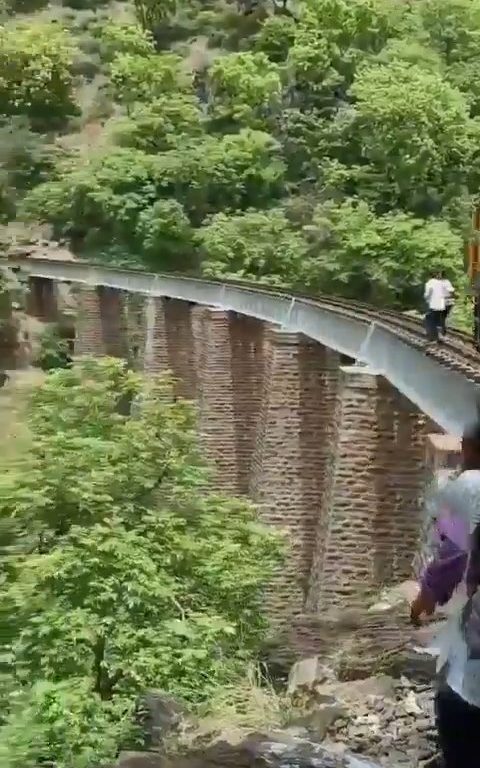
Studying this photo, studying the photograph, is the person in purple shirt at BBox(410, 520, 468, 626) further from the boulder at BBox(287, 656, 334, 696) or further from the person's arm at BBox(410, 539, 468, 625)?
the boulder at BBox(287, 656, 334, 696)

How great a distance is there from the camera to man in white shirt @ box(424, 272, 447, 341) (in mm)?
10617

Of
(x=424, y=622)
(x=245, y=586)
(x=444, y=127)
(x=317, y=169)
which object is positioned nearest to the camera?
(x=424, y=622)

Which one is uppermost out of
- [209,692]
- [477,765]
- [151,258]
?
[151,258]

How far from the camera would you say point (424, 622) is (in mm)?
5859

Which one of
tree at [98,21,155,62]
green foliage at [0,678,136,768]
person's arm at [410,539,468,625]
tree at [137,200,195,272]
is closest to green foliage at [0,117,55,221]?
tree at [137,200,195,272]

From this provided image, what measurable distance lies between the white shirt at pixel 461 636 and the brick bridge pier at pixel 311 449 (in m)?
4.40

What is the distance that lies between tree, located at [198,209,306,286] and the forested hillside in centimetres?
6

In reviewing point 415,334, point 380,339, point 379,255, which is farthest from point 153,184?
point 415,334

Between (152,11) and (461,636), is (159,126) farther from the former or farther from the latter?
(461,636)

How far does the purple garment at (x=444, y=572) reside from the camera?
9.77ft

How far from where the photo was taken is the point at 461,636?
9.78 feet

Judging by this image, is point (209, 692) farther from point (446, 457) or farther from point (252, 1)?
point (252, 1)

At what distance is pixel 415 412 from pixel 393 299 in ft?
38.2

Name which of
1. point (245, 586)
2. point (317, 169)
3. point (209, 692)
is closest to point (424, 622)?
point (209, 692)
